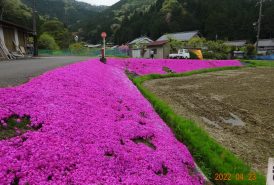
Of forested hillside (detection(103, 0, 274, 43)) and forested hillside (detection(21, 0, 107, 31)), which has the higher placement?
forested hillside (detection(21, 0, 107, 31))

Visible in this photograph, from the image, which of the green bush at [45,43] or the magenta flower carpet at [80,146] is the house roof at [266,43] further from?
the magenta flower carpet at [80,146]

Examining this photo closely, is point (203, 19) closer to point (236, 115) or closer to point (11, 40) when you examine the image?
point (11, 40)

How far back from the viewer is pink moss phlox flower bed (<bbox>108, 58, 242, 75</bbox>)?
30.2 metres

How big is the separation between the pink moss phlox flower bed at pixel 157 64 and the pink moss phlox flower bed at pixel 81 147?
20.3 m

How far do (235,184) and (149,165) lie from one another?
7.29ft

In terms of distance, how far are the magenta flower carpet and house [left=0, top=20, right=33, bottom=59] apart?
2691 centimetres

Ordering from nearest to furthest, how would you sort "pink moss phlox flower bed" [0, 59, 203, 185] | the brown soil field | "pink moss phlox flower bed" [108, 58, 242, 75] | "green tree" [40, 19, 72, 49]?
"pink moss phlox flower bed" [0, 59, 203, 185], the brown soil field, "pink moss phlox flower bed" [108, 58, 242, 75], "green tree" [40, 19, 72, 49]

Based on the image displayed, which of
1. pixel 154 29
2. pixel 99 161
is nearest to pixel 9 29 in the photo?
pixel 99 161

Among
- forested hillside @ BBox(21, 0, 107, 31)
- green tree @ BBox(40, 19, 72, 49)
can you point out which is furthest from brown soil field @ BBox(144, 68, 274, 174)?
forested hillside @ BBox(21, 0, 107, 31)

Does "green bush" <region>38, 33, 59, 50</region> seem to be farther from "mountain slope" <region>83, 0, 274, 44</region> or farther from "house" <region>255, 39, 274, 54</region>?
"house" <region>255, 39, 274, 54</region>

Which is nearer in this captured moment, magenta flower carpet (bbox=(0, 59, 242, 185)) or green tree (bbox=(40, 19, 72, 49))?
magenta flower carpet (bbox=(0, 59, 242, 185))

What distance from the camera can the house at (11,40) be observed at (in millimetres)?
32287

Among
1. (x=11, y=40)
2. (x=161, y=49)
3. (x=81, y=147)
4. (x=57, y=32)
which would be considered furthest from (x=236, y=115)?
(x=57, y=32)

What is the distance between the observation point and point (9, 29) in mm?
37531
